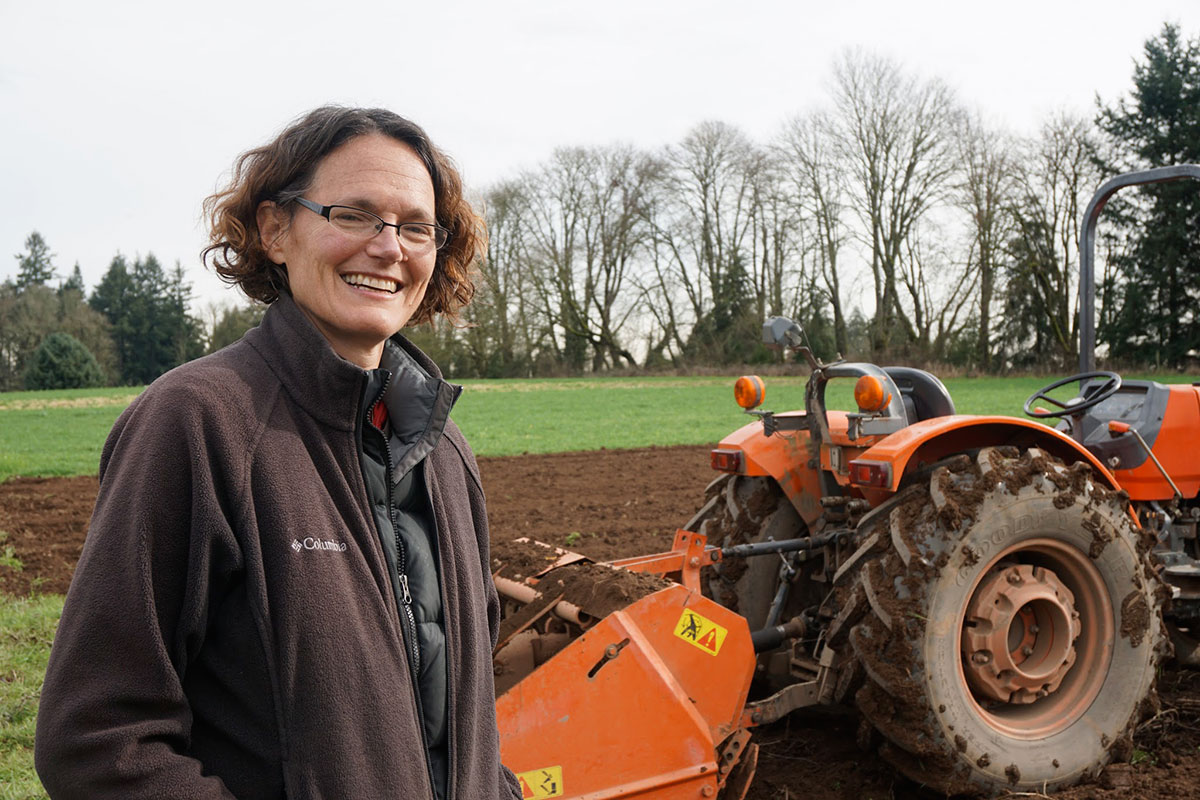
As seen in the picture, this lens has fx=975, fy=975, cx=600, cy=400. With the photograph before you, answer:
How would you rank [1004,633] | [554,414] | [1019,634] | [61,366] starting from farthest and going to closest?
[61,366]
[554,414]
[1019,634]
[1004,633]

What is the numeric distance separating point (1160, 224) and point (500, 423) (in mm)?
22765

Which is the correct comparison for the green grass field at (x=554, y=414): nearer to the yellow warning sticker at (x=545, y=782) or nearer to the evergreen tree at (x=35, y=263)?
the yellow warning sticker at (x=545, y=782)

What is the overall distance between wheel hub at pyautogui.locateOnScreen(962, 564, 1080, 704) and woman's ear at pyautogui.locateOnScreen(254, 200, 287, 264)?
8.75 ft

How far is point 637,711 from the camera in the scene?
2.77m

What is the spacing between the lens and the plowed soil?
346 cm

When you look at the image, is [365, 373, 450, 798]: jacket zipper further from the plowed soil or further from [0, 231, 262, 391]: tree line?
[0, 231, 262, 391]: tree line

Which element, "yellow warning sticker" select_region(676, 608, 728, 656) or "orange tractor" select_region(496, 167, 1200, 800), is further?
"yellow warning sticker" select_region(676, 608, 728, 656)

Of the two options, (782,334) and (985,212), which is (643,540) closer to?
(782,334)

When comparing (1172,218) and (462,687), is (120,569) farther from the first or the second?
(1172,218)

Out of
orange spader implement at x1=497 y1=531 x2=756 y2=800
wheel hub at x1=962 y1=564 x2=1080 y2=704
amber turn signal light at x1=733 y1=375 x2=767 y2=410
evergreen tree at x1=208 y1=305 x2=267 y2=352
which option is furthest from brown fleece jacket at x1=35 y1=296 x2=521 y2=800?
evergreen tree at x1=208 y1=305 x2=267 y2=352

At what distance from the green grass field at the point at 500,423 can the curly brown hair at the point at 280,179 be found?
111 inches

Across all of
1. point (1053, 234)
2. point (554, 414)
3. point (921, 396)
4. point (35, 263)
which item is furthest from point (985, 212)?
point (35, 263)

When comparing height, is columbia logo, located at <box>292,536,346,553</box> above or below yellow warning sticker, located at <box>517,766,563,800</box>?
above

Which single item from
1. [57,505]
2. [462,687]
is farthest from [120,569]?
[57,505]
